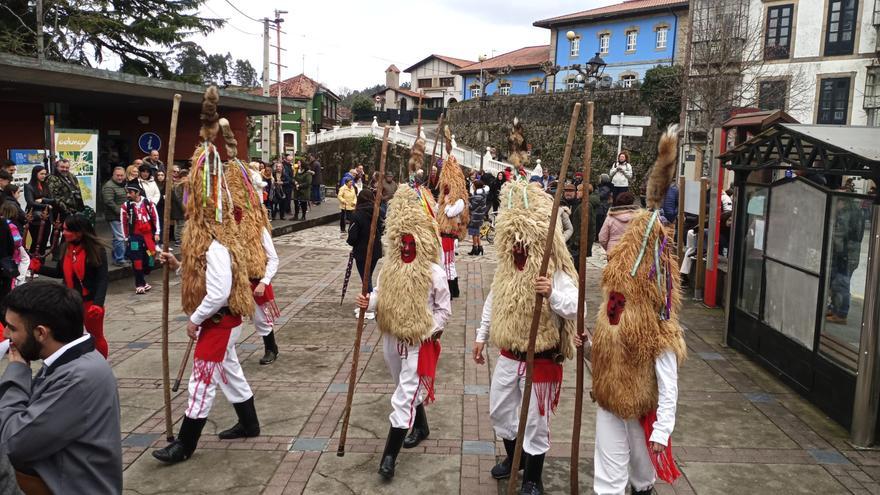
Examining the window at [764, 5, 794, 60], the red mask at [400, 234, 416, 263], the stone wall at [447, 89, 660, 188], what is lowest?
the red mask at [400, 234, 416, 263]

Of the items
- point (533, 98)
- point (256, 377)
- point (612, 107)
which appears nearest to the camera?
point (256, 377)

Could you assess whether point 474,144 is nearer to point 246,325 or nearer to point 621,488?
point 246,325

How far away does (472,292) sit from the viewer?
34.9ft

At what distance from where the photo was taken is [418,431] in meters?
4.99

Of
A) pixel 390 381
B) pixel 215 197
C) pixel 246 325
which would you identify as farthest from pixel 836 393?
pixel 246 325

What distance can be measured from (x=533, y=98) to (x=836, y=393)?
3390cm

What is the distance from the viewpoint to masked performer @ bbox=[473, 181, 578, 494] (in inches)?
161

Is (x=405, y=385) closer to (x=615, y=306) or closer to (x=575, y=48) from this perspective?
(x=615, y=306)

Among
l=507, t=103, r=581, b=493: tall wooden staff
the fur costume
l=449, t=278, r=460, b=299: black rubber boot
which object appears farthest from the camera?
l=449, t=278, r=460, b=299: black rubber boot

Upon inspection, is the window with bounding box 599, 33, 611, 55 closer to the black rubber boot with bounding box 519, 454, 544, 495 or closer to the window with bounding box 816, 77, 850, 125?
the window with bounding box 816, 77, 850, 125

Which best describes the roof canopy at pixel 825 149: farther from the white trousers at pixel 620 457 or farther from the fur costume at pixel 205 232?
the fur costume at pixel 205 232

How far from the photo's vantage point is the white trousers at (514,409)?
4.05 metres

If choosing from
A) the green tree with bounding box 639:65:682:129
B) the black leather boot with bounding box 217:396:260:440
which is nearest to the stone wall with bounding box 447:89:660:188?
the green tree with bounding box 639:65:682:129

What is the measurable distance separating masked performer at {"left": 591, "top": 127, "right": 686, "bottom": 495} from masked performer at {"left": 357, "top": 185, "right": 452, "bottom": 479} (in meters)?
1.36
